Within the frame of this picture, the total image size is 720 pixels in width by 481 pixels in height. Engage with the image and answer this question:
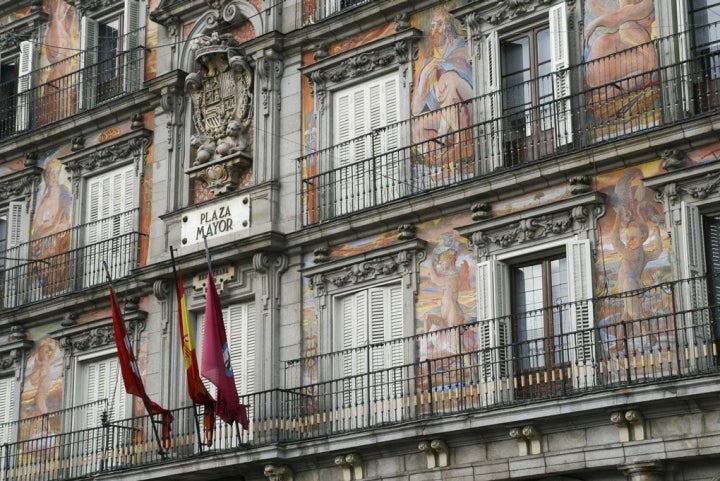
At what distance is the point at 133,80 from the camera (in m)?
30.5

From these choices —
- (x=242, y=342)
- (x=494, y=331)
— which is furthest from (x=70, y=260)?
(x=494, y=331)

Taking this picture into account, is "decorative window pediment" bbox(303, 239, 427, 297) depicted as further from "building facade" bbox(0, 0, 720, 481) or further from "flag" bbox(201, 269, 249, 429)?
"flag" bbox(201, 269, 249, 429)

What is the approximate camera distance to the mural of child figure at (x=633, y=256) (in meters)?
21.8

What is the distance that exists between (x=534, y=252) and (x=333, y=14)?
641cm

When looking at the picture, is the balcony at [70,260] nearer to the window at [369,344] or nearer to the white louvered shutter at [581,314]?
the window at [369,344]

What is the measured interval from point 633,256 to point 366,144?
5.91 metres

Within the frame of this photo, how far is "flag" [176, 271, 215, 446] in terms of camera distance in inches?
979

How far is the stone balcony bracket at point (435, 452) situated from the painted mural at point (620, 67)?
5.12m

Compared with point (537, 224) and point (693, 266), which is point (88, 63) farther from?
point (693, 266)

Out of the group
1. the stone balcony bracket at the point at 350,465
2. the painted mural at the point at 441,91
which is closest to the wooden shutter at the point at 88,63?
the painted mural at the point at 441,91

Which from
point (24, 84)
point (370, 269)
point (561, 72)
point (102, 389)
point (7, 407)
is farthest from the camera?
point (24, 84)

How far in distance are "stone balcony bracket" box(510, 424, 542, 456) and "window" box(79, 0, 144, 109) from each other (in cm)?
1216

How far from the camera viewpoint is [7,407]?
3078 cm

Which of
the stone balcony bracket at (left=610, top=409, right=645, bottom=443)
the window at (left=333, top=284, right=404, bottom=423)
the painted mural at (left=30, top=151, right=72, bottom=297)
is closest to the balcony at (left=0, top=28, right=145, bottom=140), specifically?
the painted mural at (left=30, top=151, right=72, bottom=297)
